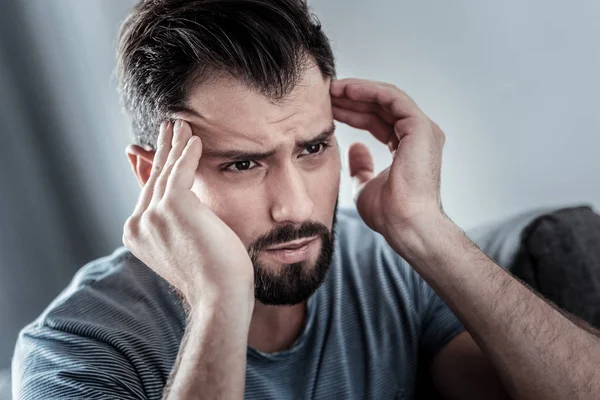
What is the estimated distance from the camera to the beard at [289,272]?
1.52 meters

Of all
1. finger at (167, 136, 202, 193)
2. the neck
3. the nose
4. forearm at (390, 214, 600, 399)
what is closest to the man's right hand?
finger at (167, 136, 202, 193)

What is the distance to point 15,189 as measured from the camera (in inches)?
93.7

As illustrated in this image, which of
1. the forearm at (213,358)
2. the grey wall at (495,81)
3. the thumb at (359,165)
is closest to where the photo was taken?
the forearm at (213,358)

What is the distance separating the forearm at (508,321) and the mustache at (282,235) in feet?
0.79

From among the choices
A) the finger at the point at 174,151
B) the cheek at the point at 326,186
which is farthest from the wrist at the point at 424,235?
the finger at the point at 174,151

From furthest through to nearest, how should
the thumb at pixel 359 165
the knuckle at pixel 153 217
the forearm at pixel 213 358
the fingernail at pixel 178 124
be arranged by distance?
1. the thumb at pixel 359 165
2. the fingernail at pixel 178 124
3. the knuckle at pixel 153 217
4. the forearm at pixel 213 358

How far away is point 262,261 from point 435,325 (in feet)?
1.72

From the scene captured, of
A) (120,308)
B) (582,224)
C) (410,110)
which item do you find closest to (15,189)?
(120,308)

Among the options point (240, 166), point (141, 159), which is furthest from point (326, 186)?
point (141, 159)

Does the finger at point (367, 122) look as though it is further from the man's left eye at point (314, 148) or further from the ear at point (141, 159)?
the ear at point (141, 159)

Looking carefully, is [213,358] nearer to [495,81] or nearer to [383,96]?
[383,96]

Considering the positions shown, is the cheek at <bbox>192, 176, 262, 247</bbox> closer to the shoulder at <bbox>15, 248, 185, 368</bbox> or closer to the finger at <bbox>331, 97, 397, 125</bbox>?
the shoulder at <bbox>15, 248, 185, 368</bbox>

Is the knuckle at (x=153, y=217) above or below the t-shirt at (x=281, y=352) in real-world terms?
above

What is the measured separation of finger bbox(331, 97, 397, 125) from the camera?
5.83 ft
